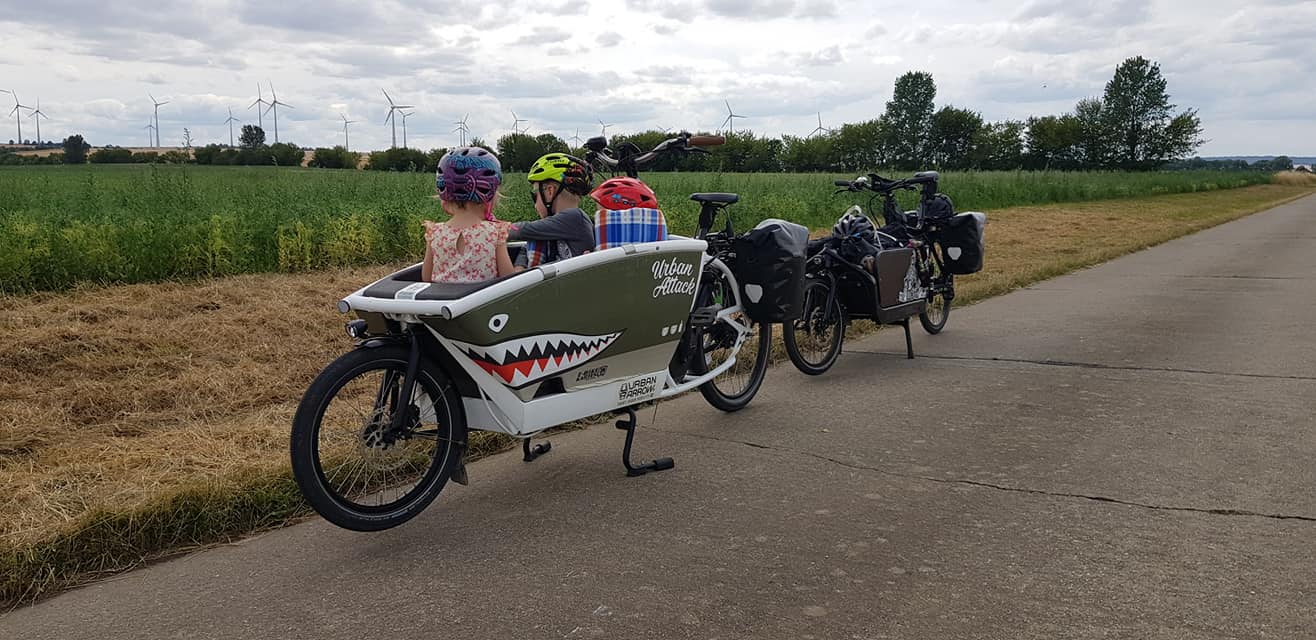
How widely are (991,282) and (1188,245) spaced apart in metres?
9.10

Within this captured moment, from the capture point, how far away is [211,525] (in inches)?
162

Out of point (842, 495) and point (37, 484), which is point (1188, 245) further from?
point (37, 484)

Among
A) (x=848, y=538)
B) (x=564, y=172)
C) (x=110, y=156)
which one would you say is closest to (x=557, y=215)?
(x=564, y=172)

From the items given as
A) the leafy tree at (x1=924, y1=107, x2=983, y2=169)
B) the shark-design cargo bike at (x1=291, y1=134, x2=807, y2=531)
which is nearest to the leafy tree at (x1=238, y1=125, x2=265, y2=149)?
the shark-design cargo bike at (x1=291, y1=134, x2=807, y2=531)

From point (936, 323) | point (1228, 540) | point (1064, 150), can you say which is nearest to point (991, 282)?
point (936, 323)

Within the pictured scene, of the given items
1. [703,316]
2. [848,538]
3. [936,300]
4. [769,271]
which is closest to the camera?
[848,538]

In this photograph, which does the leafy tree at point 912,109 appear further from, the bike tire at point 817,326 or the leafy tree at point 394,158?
the bike tire at point 817,326

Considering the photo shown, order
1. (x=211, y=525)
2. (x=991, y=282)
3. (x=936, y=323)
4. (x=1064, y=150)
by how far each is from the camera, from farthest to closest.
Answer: (x=1064, y=150)
(x=991, y=282)
(x=936, y=323)
(x=211, y=525)

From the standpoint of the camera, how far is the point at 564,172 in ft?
16.0

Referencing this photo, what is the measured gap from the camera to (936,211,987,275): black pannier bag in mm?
8727

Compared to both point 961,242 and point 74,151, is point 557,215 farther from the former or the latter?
point 74,151

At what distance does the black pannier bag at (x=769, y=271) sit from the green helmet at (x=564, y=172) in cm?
123

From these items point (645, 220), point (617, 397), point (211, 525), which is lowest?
point (211, 525)

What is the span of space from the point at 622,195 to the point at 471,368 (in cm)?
128
